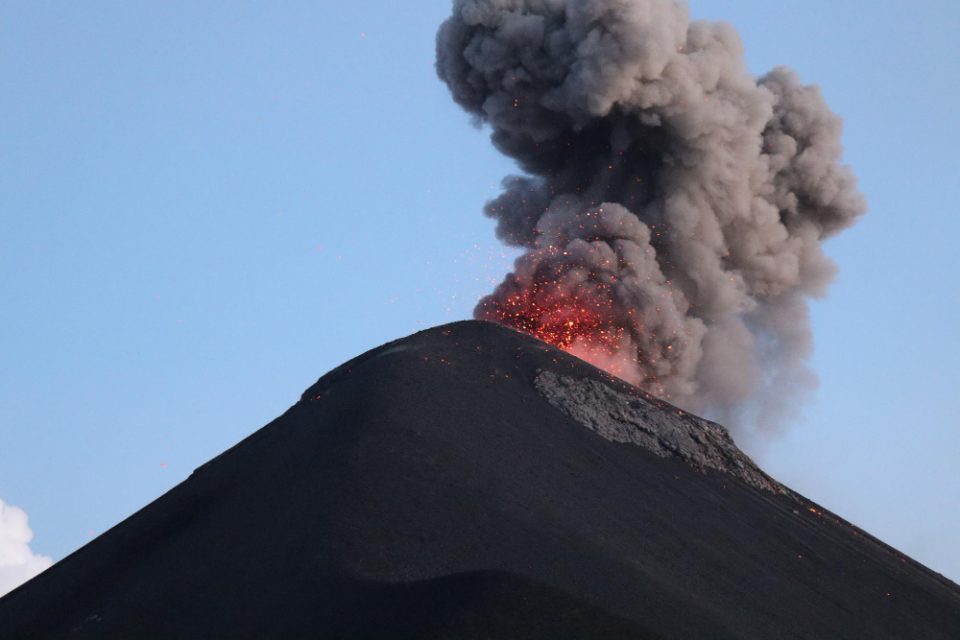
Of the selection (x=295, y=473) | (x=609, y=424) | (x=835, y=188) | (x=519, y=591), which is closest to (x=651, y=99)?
(x=835, y=188)

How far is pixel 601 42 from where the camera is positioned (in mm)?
58594

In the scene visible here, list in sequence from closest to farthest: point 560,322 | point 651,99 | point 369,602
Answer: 1. point 369,602
2. point 560,322
3. point 651,99

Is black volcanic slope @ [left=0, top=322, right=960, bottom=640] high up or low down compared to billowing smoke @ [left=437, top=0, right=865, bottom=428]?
down

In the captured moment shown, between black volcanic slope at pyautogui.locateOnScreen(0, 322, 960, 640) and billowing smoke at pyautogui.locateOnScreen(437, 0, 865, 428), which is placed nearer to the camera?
black volcanic slope at pyautogui.locateOnScreen(0, 322, 960, 640)

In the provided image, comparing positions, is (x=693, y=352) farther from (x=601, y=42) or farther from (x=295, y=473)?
(x=295, y=473)

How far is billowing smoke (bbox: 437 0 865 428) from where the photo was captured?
56094mm

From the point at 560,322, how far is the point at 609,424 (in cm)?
1378

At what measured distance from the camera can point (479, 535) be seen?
30.5 m

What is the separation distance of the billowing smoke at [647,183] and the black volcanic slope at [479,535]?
1020 cm

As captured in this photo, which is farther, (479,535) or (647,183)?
(647,183)

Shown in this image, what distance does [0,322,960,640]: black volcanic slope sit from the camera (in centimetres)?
2747

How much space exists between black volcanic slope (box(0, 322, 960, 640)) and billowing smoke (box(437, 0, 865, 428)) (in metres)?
10.2

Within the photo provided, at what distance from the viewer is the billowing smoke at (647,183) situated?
184ft

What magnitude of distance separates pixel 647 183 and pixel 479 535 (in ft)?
111
